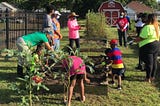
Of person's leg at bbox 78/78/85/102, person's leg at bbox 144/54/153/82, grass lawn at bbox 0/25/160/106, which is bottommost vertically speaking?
grass lawn at bbox 0/25/160/106

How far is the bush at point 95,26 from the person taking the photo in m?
19.3

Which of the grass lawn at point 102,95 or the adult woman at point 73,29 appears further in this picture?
the adult woman at point 73,29

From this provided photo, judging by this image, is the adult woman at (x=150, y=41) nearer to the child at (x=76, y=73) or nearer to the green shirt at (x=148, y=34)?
the green shirt at (x=148, y=34)

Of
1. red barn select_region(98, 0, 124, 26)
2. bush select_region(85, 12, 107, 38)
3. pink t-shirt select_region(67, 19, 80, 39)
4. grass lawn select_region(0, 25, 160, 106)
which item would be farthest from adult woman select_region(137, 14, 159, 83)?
red barn select_region(98, 0, 124, 26)

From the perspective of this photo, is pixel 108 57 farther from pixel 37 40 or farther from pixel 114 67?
pixel 37 40

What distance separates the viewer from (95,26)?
1945 cm

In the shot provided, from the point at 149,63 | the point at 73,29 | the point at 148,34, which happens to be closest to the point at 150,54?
the point at 149,63

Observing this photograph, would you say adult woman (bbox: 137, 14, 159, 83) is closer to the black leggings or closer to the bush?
the black leggings

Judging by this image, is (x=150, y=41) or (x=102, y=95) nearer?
(x=102, y=95)

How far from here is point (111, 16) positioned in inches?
1480

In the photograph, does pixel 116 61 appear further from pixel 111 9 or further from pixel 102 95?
pixel 111 9

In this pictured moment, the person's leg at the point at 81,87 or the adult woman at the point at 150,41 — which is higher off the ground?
the adult woman at the point at 150,41

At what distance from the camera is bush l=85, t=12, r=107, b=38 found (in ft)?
63.5

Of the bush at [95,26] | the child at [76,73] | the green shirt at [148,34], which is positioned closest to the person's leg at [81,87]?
the child at [76,73]
